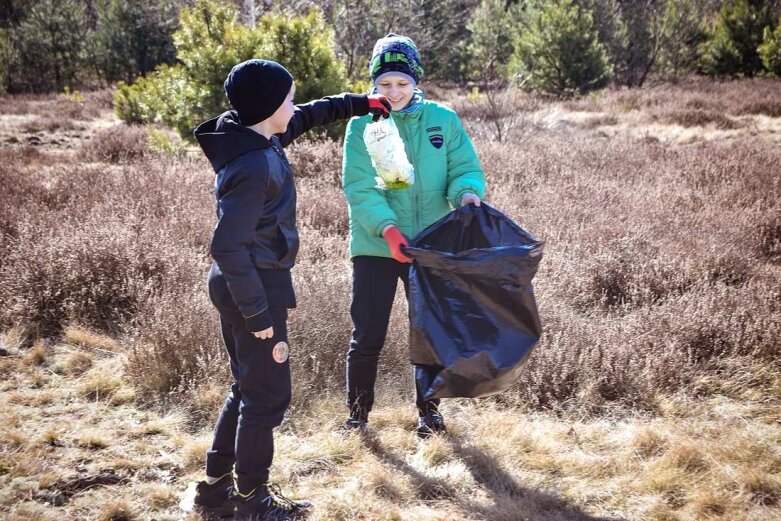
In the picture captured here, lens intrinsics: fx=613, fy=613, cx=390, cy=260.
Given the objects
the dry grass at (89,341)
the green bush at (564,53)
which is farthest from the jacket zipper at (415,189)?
the green bush at (564,53)

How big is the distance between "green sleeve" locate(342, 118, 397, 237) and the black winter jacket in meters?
0.42

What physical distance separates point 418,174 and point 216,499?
→ 1.45 m

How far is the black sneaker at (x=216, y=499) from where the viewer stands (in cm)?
221

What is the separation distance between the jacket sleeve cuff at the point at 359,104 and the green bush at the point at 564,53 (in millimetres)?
15380

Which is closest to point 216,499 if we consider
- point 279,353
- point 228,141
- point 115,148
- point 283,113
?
point 279,353

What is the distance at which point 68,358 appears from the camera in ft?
11.1

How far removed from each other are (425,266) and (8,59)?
27627 mm

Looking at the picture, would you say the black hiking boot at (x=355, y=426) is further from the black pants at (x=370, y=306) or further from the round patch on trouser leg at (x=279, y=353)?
the round patch on trouser leg at (x=279, y=353)

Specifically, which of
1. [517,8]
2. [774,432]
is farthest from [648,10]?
[774,432]

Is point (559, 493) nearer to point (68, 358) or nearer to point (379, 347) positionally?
point (379, 347)

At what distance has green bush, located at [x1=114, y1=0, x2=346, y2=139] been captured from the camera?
8.18m

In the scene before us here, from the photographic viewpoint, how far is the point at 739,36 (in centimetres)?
1972

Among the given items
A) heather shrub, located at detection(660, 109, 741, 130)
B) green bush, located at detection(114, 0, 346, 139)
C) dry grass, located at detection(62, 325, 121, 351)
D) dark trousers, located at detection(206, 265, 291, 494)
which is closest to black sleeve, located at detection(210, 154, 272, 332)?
dark trousers, located at detection(206, 265, 291, 494)

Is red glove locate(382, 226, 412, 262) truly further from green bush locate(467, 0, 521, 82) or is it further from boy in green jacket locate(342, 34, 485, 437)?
green bush locate(467, 0, 521, 82)
